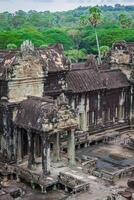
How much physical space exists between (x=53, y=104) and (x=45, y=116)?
1.41m

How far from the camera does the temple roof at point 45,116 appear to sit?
1538 inches

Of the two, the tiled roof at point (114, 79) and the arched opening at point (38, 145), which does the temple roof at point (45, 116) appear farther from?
the tiled roof at point (114, 79)

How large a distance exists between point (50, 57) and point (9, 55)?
18.5 feet

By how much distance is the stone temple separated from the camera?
131 feet

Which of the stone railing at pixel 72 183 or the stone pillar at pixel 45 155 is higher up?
the stone pillar at pixel 45 155

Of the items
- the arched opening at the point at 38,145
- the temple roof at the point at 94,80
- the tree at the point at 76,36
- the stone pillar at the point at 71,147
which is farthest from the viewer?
the tree at the point at 76,36

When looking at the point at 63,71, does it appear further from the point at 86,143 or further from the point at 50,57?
the point at 86,143

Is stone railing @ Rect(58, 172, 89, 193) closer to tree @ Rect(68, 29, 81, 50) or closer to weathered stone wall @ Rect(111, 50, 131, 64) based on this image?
weathered stone wall @ Rect(111, 50, 131, 64)

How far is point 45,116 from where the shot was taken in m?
39.1

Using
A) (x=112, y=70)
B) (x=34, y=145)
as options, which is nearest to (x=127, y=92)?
(x=112, y=70)

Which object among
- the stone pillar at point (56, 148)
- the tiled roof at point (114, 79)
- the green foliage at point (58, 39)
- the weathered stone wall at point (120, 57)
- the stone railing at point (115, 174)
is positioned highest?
the green foliage at point (58, 39)

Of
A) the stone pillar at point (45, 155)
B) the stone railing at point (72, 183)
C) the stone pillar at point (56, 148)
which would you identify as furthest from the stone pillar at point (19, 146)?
the stone railing at point (72, 183)

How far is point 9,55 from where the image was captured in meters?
43.0

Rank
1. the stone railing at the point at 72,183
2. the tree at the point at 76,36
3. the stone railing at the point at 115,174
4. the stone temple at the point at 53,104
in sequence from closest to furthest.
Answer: the stone railing at the point at 72,183
the stone railing at the point at 115,174
the stone temple at the point at 53,104
the tree at the point at 76,36
